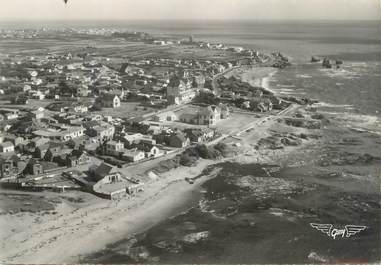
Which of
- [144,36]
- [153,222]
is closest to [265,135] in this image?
[153,222]

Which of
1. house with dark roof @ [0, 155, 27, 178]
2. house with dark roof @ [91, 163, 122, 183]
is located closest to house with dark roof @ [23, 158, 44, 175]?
house with dark roof @ [0, 155, 27, 178]

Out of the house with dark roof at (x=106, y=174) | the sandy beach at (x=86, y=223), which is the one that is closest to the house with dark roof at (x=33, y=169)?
the house with dark roof at (x=106, y=174)

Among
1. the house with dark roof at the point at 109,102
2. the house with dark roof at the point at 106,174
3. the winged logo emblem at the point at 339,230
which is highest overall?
the house with dark roof at the point at 109,102

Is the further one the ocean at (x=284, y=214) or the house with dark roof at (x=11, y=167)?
the house with dark roof at (x=11, y=167)

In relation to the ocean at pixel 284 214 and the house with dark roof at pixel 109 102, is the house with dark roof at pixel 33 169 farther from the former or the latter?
the house with dark roof at pixel 109 102

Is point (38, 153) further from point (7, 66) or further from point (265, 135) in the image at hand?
point (7, 66)

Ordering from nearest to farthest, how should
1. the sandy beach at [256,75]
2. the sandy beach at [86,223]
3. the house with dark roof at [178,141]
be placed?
the sandy beach at [86,223], the house with dark roof at [178,141], the sandy beach at [256,75]

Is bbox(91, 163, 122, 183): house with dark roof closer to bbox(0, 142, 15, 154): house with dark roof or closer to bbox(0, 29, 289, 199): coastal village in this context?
bbox(0, 29, 289, 199): coastal village

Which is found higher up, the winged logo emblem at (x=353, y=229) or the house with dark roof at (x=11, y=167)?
the house with dark roof at (x=11, y=167)
